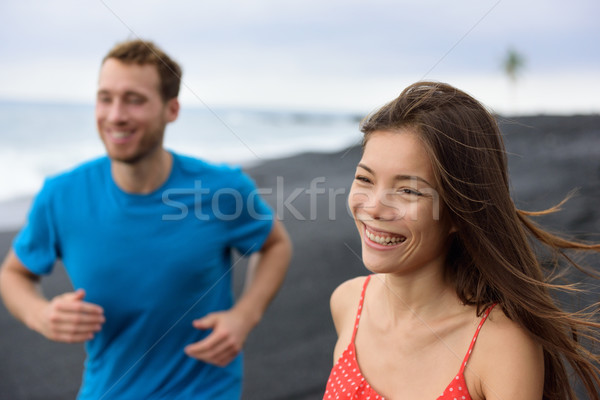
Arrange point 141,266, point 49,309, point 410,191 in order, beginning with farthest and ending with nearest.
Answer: point 141,266
point 49,309
point 410,191

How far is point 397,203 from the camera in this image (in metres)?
1.87

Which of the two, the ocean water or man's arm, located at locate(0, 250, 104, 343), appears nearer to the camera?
man's arm, located at locate(0, 250, 104, 343)

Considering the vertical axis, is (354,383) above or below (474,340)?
below

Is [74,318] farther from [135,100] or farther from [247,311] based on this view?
[135,100]

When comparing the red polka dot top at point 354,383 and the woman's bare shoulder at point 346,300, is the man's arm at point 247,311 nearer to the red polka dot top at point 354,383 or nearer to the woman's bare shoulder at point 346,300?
the woman's bare shoulder at point 346,300

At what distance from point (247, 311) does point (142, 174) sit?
3.07 feet

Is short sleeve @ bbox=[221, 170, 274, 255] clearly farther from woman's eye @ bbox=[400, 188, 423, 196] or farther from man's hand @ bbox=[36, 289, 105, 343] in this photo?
woman's eye @ bbox=[400, 188, 423, 196]

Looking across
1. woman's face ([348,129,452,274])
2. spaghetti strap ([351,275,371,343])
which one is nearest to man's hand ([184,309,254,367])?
spaghetti strap ([351,275,371,343])

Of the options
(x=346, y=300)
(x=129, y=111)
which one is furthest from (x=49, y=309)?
(x=346, y=300)

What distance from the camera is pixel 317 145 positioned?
27.5 meters

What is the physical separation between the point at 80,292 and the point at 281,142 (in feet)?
89.5

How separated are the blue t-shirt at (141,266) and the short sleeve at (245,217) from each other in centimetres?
2

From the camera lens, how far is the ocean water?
18.4 metres

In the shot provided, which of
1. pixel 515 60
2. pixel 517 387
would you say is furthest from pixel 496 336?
pixel 515 60
